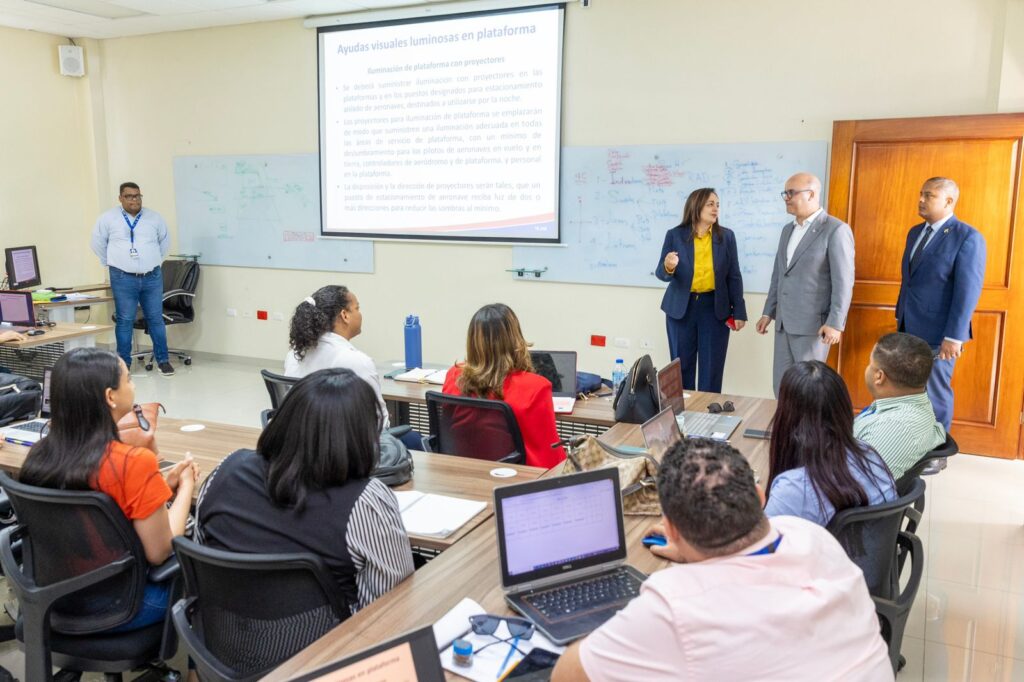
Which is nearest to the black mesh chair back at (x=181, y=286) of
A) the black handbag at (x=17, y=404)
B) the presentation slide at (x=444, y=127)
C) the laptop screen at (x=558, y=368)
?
the presentation slide at (x=444, y=127)

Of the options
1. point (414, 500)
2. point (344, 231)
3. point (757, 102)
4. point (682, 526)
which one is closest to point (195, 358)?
point (344, 231)

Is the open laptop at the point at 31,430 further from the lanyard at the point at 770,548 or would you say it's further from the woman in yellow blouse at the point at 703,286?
the woman in yellow blouse at the point at 703,286

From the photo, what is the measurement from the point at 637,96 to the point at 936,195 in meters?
2.08

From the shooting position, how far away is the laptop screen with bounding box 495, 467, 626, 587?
5.57 ft

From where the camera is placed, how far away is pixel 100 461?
80.0 inches

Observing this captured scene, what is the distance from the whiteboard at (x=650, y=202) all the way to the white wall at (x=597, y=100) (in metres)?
0.11

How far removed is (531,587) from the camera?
5.65ft

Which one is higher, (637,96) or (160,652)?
(637,96)

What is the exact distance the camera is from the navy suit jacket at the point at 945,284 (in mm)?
4180

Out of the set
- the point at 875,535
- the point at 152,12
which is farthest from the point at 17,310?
the point at 875,535

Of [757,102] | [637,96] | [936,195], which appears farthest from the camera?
[637,96]

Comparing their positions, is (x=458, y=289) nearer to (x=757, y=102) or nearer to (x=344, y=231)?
(x=344, y=231)

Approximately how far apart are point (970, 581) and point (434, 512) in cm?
Result: 238

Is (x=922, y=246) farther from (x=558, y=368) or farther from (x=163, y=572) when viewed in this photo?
(x=163, y=572)
